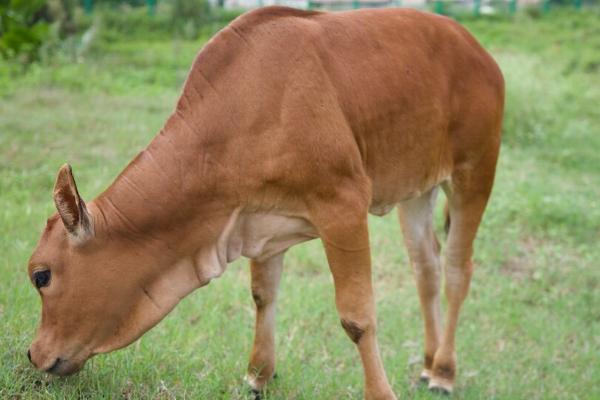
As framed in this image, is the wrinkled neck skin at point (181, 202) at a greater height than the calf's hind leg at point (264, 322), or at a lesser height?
greater

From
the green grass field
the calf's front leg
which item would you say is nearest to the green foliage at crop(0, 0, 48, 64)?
the green grass field

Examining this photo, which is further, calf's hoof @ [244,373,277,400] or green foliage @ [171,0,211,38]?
green foliage @ [171,0,211,38]

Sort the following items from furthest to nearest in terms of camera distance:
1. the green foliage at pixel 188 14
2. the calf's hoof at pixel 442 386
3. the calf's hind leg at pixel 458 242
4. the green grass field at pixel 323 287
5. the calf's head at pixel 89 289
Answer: the green foliage at pixel 188 14 → the calf's hoof at pixel 442 386 → the calf's hind leg at pixel 458 242 → the green grass field at pixel 323 287 → the calf's head at pixel 89 289

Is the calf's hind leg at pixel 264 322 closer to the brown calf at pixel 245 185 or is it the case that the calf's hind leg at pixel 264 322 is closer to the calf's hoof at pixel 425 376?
the brown calf at pixel 245 185

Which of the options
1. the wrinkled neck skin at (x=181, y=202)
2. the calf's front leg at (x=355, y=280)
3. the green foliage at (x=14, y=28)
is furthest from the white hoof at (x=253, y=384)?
the green foliage at (x=14, y=28)

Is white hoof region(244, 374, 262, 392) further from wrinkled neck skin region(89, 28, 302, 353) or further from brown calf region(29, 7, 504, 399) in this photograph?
wrinkled neck skin region(89, 28, 302, 353)

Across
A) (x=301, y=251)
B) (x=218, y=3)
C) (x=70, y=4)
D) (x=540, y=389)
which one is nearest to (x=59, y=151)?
(x=301, y=251)

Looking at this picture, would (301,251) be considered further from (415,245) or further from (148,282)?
(148,282)

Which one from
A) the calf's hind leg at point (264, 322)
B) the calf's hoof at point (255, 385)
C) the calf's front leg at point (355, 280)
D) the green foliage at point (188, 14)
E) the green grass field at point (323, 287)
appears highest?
the calf's front leg at point (355, 280)

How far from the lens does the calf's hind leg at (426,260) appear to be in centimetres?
479

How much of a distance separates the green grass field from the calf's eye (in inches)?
14.6

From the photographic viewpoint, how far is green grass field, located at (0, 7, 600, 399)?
4012mm

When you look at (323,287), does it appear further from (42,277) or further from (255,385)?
(42,277)

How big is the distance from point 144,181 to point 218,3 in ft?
60.2
